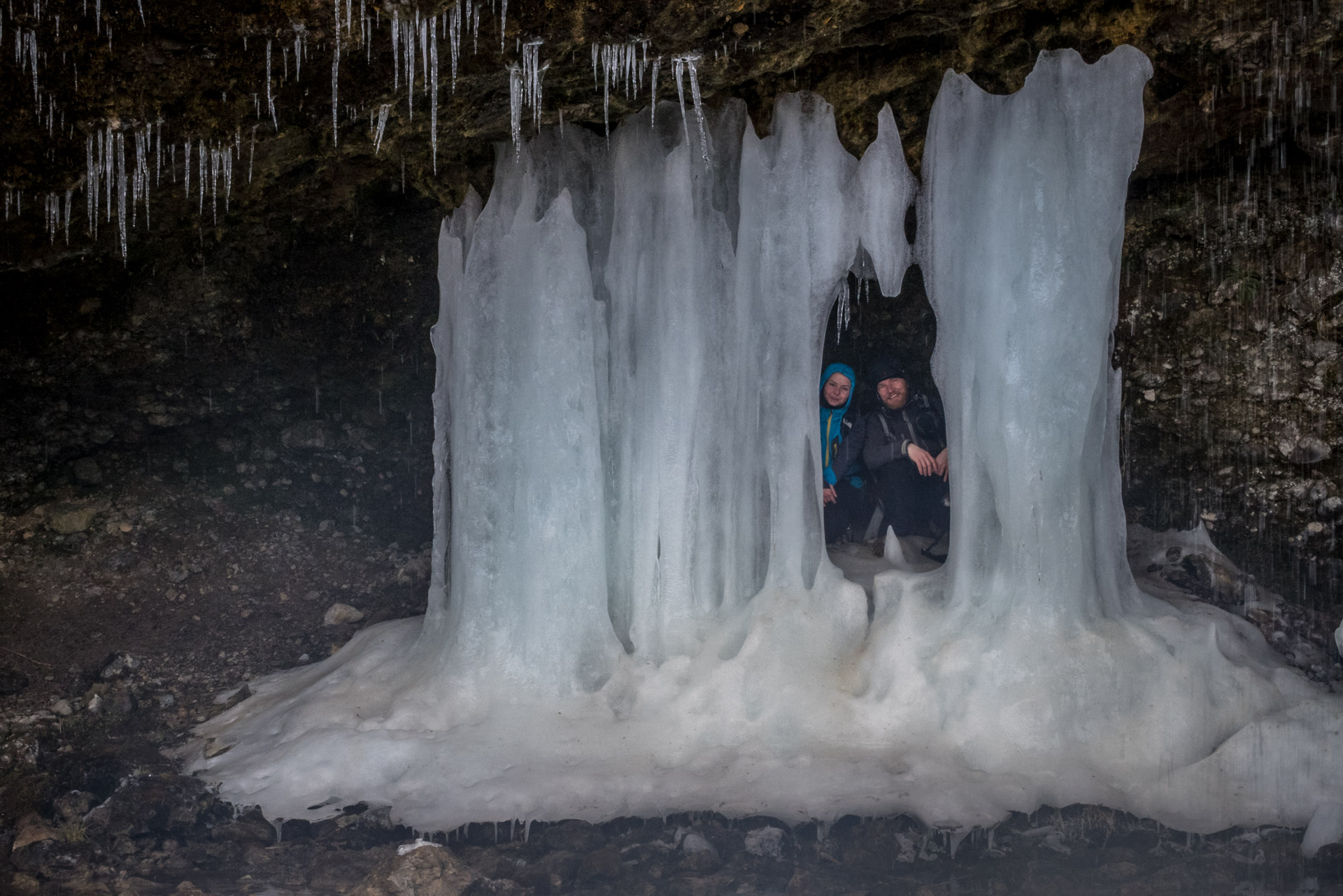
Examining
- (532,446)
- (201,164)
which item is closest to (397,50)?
(201,164)

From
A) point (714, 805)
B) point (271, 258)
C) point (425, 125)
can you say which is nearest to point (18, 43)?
point (425, 125)

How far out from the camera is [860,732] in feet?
14.3

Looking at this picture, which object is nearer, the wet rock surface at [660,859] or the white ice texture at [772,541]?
the wet rock surface at [660,859]

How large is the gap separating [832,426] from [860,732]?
1.79m

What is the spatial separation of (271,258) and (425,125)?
1908 mm

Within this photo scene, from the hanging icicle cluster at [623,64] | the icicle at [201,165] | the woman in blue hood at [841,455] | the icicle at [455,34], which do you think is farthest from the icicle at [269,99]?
the woman in blue hood at [841,455]

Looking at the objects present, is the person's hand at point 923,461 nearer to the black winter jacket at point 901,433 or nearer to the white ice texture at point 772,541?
the black winter jacket at point 901,433

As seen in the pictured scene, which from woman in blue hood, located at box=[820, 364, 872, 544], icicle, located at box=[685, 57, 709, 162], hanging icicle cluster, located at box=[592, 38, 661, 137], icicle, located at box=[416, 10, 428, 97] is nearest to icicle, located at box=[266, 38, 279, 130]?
icicle, located at box=[416, 10, 428, 97]

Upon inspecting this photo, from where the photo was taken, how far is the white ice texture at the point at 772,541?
418cm

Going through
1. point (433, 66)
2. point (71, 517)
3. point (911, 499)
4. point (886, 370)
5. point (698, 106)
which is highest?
point (433, 66)

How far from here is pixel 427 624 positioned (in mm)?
5242

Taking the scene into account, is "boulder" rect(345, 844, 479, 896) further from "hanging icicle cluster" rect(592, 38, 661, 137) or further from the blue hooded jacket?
"hanging icicle cluster" rect(592, 38, 661, 137)

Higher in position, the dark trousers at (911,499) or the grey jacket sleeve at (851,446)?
the grey jacket sleeve at (851,446)

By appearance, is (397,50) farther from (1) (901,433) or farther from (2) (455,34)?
(1) (901,433)
